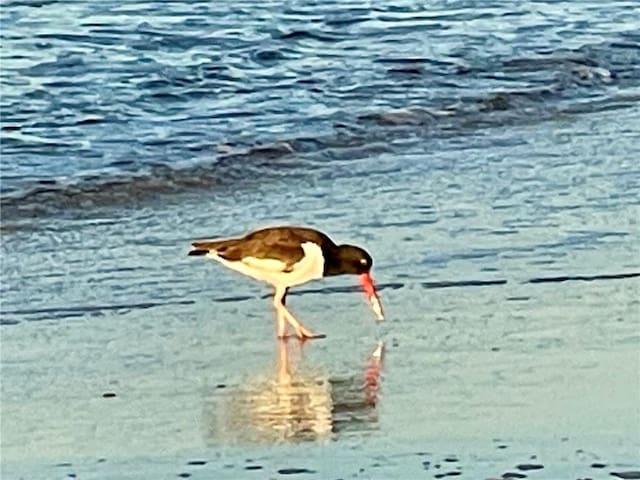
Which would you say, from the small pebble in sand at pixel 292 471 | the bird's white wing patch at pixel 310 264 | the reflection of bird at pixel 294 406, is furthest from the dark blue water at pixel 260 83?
the small pebble in sand at pixel 292 471

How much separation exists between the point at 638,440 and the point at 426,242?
8.28ft

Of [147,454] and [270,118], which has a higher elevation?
[147,454]

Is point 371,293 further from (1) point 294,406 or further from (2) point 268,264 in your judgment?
(1) point 294,406

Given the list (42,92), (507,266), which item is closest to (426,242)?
(507,266)

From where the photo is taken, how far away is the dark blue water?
31.7ft

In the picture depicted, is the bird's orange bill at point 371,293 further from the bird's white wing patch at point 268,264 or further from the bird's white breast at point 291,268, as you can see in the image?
the bird's white wing patch at point 268,264

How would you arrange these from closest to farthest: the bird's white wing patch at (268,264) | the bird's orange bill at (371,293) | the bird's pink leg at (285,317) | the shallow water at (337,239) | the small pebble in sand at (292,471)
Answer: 1. the small pebble in sand at (292,471)
2. the shallow water at (337,239)
3. the bird's pink leg at (285,317)
4. the bird's orange bill at (371,293)
5. the bird's white wing patch at (268,264)

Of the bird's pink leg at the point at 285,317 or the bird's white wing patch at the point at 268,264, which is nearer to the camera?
the bird's pink leg at the point at 285,317

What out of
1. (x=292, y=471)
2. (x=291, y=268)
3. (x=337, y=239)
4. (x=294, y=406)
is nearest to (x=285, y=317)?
(x=291, y=268)

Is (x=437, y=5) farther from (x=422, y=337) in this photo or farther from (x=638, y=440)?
(x=638, y=440)

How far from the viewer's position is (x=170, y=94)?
11.2 m

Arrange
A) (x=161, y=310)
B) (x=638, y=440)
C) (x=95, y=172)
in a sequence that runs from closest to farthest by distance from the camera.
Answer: (x=638, y=440)
(x=161, y=310)
(x=95, y=172)

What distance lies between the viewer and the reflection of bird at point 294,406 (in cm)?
564

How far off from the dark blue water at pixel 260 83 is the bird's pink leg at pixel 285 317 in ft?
6.12
